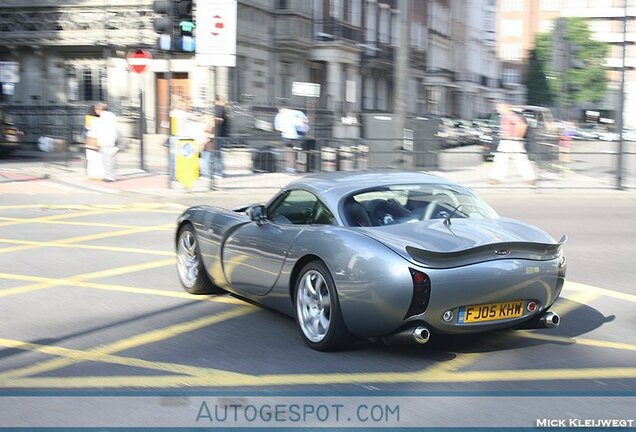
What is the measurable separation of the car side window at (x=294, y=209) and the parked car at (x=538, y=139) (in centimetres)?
1415

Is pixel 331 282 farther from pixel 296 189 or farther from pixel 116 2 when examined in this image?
pixel 116 2

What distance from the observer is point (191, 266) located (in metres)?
8.11

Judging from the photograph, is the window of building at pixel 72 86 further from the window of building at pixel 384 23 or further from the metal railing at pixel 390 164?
the window of building at pixel 384 23

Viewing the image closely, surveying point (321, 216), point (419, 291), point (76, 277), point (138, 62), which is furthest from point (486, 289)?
point (138, 62)

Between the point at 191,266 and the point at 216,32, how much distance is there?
36.0 ft

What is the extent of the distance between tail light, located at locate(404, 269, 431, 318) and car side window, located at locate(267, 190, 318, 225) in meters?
1.35

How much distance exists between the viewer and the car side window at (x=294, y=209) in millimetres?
6695

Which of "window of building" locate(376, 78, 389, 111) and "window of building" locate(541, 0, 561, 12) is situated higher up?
"window of building" locate(541, 0, 561, 12)

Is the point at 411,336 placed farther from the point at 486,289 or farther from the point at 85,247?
the point at 85,247

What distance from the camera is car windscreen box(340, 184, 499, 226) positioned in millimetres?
6301

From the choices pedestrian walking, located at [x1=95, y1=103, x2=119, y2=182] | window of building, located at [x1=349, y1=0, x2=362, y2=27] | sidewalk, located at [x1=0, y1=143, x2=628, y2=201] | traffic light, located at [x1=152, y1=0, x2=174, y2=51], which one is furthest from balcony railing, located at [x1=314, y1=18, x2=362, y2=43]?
traffic light, located at [x1=152, y1=0, x2=174, y2=51]

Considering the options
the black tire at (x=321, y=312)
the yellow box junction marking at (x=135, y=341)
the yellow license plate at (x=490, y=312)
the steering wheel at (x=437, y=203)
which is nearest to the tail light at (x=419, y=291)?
the yellow license plate at (x=490, y=312)

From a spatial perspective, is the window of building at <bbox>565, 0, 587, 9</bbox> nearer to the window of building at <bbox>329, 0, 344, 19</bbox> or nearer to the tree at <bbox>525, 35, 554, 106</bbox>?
the tree at <bbox>525, 35, 554, 106</bbox>

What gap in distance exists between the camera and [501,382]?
5.36 meters
